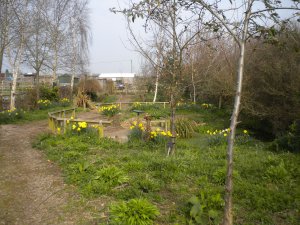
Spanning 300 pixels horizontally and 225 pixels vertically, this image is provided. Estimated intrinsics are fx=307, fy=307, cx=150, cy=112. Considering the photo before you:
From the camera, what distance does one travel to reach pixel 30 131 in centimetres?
1021

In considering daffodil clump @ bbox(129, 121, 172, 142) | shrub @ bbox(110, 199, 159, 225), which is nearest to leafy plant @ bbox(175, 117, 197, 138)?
daffodil clump @ bbox(129, 121, 172, 142)

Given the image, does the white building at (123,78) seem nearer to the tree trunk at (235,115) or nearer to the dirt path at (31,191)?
the dirt path at (31,191)

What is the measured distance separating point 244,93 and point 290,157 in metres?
5.12

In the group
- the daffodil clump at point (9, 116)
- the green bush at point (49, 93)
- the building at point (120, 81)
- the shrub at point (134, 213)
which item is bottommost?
the shrub at point (134, 213)

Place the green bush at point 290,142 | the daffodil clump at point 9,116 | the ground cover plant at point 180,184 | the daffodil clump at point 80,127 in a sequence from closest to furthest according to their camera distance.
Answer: the ground cover plant at point 180,184
the green bush at point 290,142
the daffodil clump at point 80,127
the daffodil clump at point 9,116

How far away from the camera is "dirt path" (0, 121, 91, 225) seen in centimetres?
374

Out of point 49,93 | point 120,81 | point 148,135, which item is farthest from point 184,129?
point 120,81

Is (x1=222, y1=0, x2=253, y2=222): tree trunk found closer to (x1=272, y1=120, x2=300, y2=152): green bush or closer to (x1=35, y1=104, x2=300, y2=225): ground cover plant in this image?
(x1=35, y1=104, x2=300, y2=225): ground cover plant

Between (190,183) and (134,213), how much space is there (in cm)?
145

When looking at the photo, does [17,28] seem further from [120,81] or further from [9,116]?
[120,81]

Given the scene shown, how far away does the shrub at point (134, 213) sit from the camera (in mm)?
3360

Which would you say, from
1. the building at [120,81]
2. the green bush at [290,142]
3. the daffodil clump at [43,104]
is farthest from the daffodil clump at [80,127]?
the building at [120,81]

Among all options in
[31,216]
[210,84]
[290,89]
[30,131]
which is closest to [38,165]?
[31,216]

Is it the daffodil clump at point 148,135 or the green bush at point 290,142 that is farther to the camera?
the daffodil clump at point 148,135
